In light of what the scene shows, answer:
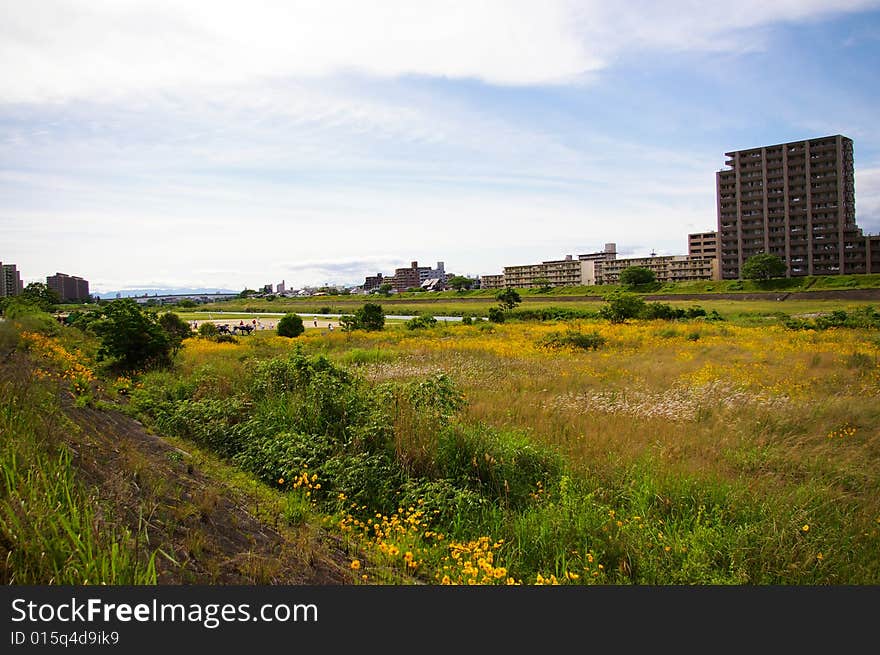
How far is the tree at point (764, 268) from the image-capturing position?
84.8 metres

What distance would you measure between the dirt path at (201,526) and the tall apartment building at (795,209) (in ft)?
369

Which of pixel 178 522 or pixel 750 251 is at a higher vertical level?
pixel 750 251

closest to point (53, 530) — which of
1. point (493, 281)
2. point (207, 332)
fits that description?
point (207, 332)

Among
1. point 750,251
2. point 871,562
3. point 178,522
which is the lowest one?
point 871,562

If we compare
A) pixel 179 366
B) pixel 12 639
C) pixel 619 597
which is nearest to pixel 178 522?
pixel 12 639

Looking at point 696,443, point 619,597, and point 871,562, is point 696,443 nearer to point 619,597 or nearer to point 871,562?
point 871,562

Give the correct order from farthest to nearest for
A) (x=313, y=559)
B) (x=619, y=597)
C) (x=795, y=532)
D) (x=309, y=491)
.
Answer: (x=309, y=491) → (x=795, y=532) → (x=313, y=559) → (x=619, y=597)

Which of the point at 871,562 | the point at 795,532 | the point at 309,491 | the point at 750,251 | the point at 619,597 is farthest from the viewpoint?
the point at 750,251

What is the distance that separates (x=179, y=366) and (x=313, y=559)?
14241 mm

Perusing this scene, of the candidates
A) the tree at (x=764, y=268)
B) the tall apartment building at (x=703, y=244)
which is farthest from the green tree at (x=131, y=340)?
the tall apartment building at (x=703, y=244)

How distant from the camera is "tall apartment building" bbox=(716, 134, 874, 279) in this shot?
9381 cm

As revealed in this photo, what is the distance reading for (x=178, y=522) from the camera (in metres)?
4.62

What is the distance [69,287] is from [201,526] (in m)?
79.7

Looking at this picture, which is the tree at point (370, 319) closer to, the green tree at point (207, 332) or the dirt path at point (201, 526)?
the green tree at point (207, 332)
